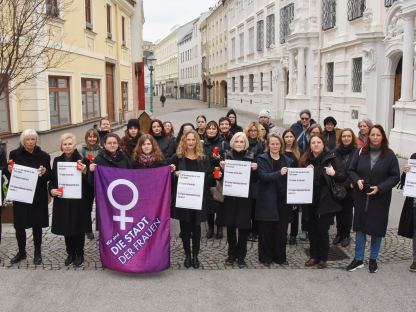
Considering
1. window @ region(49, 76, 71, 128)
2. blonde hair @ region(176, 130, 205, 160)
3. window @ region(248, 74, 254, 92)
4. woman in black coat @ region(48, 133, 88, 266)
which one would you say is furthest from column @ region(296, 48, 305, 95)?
woman in black coat @ region(48, 133, 88, 266)

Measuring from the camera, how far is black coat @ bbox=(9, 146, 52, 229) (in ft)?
19.9

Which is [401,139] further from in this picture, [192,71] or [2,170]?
[192,71]

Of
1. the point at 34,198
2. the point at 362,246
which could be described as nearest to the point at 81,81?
the point at 34,198

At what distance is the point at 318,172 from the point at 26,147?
3.76 m

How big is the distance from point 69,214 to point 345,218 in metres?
3.87

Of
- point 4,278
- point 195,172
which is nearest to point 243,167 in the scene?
point 195,172

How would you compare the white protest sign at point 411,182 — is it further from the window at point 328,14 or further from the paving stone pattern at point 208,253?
the window at point 328,14

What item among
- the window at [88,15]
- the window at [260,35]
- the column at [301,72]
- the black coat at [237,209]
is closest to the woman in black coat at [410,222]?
the black coat at [237,209]

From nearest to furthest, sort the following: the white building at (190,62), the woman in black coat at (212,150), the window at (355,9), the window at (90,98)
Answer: the woman in black coat at (212,150) < the window at (355,9) < the window at (90,98) < the white building at (190,62)

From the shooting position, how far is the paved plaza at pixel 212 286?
16.1 feet

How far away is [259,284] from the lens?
18.0 ft

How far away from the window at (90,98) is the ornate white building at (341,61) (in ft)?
34.0

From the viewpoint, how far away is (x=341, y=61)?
20.2 metres

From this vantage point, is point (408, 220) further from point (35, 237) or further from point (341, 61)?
point (341, 61)
